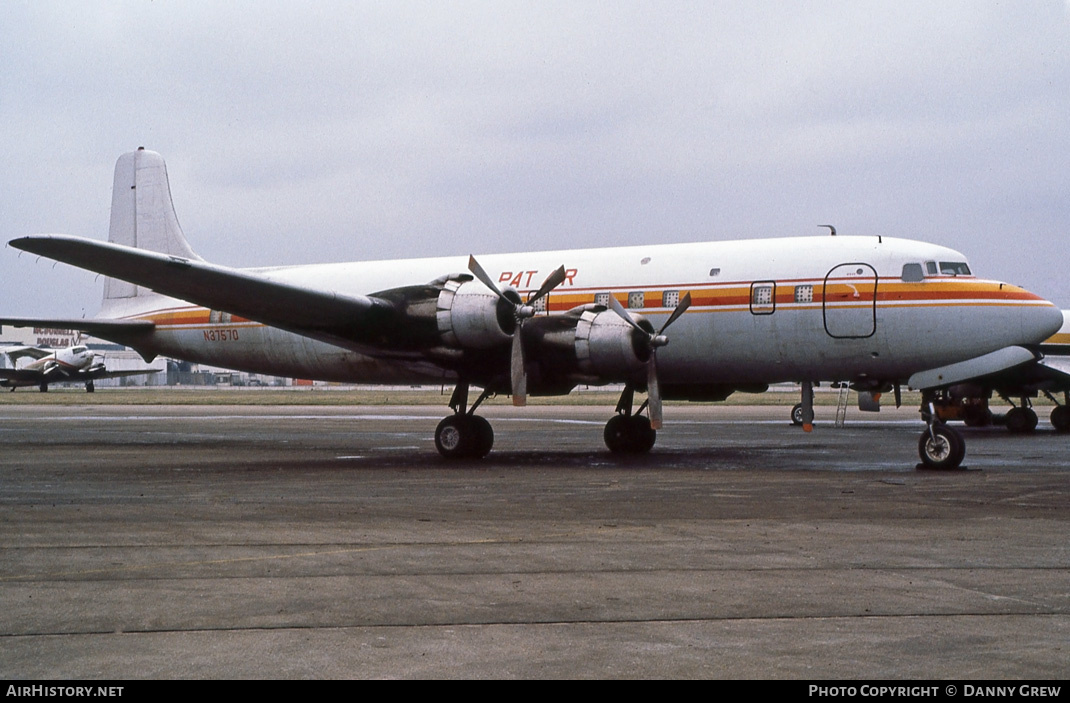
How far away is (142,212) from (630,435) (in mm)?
14589

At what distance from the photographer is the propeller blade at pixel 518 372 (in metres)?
17.6

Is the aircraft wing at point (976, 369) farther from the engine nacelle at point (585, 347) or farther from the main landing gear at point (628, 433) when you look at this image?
the main landing gear at point (628, 433)

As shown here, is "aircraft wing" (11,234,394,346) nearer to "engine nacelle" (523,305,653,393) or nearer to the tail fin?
"engine nacelle" (523,305,653,393)

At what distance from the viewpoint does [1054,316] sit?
56.5ft

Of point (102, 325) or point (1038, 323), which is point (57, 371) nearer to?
point (102, 325)

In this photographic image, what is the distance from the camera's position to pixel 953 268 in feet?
58.5

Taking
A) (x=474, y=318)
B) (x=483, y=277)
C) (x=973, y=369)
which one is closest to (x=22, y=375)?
(x=483, y=277)

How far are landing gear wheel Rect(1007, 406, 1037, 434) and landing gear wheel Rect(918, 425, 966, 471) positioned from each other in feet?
44.8

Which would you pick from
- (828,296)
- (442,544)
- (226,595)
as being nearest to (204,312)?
(828,296)

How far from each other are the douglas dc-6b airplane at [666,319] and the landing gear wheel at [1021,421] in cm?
1181

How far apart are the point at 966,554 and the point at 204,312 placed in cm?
1952

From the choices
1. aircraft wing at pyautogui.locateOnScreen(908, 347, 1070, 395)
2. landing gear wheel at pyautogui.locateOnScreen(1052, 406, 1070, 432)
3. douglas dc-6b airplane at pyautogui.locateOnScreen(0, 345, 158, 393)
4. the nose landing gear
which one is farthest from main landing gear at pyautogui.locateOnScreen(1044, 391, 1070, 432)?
douglas dc-6b airplane at pyautogui.locateOnScreen(0, 345, 158, 393)

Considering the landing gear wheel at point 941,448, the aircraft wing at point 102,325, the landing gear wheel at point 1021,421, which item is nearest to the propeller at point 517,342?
the landing gear wheel at point 941,448

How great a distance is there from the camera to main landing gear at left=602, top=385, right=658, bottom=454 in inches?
800
